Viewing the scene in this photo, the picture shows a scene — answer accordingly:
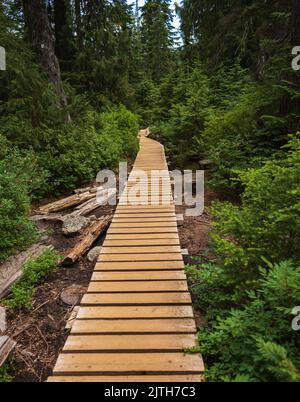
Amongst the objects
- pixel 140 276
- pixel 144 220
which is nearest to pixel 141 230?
pixel 144 220

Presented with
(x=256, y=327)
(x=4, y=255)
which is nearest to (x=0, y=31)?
(x=4, y=255)

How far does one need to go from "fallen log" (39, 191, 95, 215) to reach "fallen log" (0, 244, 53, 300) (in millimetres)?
1794

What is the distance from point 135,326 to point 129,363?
44cm

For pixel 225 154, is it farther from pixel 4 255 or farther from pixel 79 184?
pixel 4 255

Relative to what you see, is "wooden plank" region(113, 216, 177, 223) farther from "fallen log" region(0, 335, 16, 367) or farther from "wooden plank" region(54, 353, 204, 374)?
"wooden plank" region(54, 353, 204, 374)

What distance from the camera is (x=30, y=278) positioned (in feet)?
13.7

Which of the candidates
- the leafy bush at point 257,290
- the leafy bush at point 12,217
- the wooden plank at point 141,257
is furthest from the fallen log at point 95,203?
the leafy bush at point 257,290

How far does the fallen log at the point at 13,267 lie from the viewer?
3.93 m

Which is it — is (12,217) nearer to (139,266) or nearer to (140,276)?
(139,266)

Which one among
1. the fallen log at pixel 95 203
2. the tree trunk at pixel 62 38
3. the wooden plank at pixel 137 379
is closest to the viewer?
the wooden plank at pixel 137 379

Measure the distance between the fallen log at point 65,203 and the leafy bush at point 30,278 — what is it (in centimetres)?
195

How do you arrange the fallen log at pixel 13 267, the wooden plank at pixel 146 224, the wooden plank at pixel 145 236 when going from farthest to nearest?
the wooden plank at pixel 146 224
the wooden plank at pixel 145 236
the fallen log at pixel 13 267

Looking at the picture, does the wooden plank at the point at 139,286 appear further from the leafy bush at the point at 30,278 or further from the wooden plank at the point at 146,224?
the wooden plank at the point at 146,224
